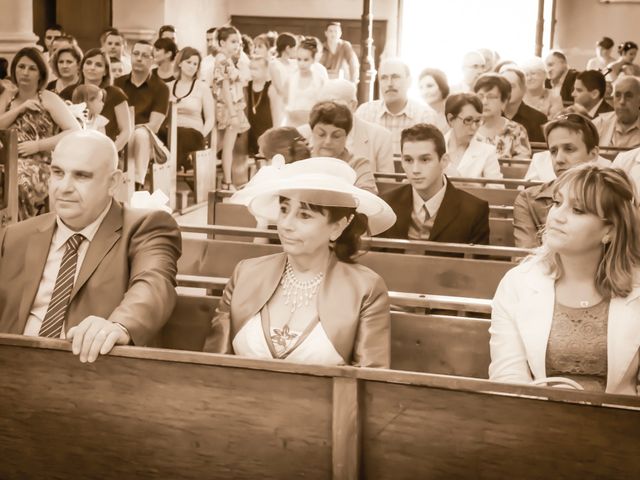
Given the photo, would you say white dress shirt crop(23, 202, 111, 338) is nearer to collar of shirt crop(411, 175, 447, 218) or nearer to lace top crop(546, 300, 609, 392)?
lace top crop(546, 300, 609, 392)

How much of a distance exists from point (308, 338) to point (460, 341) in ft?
1.82

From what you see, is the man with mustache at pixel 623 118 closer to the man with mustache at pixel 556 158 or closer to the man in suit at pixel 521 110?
the man in suit at pixel 521 110

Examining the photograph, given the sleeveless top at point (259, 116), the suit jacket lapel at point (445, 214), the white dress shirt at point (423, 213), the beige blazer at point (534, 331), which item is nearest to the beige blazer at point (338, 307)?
the beige blazer at point (534, 331)

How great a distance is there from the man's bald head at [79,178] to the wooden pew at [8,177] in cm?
304

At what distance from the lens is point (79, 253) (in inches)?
115

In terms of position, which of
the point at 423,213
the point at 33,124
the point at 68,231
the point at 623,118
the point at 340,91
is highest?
the point at 340,91

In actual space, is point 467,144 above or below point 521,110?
below

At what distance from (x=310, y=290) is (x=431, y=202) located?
1.85 meters

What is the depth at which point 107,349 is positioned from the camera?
228 centimetres

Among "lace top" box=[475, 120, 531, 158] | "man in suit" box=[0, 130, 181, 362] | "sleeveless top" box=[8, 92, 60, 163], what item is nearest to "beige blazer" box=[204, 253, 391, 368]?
"man in suit" box=[0, 130, 181, 362]

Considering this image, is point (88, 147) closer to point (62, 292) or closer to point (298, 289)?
point (62, 292)

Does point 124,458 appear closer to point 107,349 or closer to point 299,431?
point 107,349

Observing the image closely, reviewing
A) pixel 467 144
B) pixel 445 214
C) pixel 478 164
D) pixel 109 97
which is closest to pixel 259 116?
pixel 109 97

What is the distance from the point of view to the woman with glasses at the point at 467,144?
6.16 m
